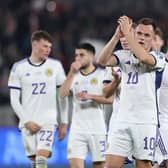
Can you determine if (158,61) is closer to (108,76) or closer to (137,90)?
(137,90)

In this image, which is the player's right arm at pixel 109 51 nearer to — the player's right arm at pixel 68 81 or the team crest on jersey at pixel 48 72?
the player's right arm at pixel 68 81

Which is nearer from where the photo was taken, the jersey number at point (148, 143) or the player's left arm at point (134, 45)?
the player's left arm at point (134, 45)

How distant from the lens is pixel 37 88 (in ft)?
36.0

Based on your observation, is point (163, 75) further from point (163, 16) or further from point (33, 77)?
point (163, 16)

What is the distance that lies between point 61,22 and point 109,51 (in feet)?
38.0

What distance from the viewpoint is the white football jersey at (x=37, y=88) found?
431 inches

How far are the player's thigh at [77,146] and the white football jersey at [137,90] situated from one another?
220 cm

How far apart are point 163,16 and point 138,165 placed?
1215cm

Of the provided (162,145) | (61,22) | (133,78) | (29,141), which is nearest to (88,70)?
(29,141)

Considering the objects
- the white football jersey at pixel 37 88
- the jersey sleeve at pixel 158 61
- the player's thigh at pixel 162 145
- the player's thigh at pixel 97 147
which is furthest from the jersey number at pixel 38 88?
the jersey sleeve at pixel 158 61

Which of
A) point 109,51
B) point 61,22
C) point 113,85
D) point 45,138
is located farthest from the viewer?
point 61,22

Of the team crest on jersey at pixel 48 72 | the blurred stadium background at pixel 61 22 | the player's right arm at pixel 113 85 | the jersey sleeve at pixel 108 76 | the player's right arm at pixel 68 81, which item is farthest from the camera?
the blurred stadium background at pixel 61 22

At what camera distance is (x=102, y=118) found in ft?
36.2

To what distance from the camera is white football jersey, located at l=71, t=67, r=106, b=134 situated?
1093 centimetres
